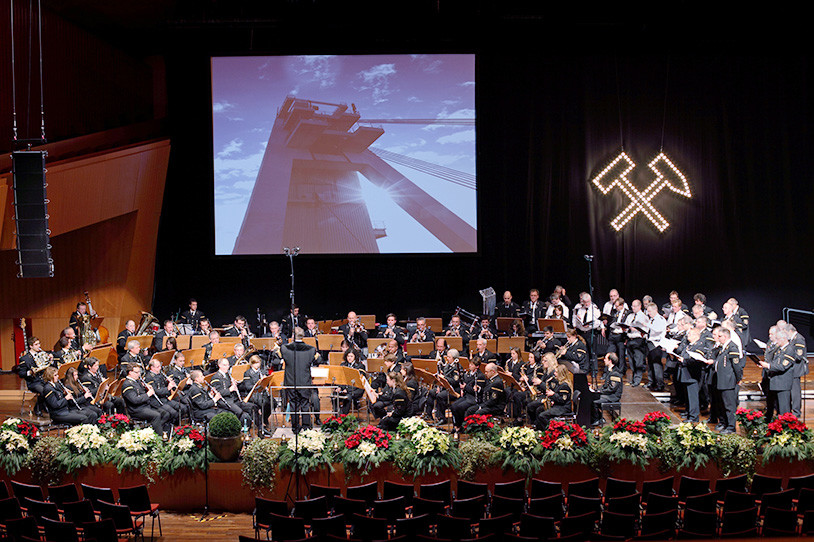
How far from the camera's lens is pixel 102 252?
1870cm

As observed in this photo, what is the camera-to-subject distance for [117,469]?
32.3 feet

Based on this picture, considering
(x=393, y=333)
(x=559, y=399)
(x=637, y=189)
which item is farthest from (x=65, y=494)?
(x=637, y=189)

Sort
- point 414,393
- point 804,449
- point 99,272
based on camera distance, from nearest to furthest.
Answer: point 804,449 < point 414,393 < point 99,272

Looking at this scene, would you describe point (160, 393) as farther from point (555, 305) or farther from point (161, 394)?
point (555, 305)

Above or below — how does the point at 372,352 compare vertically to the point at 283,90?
below

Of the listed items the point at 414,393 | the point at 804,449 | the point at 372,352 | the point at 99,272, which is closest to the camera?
the point at 804,449

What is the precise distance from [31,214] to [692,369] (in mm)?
11127

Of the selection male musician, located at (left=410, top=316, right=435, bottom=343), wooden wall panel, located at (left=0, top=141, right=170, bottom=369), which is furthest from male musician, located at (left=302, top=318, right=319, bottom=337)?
wooden wall panel, located at (left=0, top=141, right=170, bottom=369)

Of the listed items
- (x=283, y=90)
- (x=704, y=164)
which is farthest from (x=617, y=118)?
(x=283, y=90)

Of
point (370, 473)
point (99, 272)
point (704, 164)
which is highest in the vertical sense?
point (704, 164)

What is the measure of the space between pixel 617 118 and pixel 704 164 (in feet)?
8.26

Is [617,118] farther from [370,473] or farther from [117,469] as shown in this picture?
[117,469]

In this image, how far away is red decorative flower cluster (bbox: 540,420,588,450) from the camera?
973 centimetres

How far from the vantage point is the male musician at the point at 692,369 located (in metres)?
12.2
